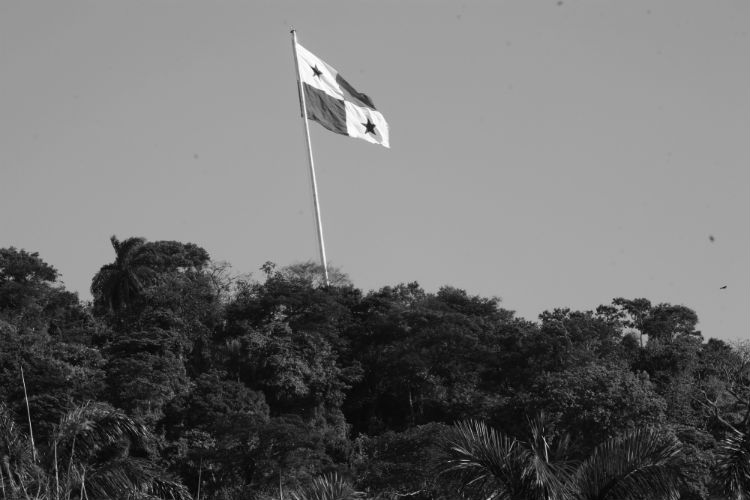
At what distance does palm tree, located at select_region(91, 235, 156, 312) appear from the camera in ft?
152

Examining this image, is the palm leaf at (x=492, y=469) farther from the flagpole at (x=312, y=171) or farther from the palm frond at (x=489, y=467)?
the flagpole at (x=312, y=171)

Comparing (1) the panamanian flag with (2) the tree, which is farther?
(1) the panamanian flag

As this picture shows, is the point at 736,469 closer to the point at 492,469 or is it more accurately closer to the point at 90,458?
the point at 492,469

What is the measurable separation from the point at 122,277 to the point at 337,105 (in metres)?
9.91

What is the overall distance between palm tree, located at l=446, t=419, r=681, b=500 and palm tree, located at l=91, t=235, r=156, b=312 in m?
32.1

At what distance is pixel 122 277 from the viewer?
46.7 metres

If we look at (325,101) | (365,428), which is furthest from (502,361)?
(325,101)

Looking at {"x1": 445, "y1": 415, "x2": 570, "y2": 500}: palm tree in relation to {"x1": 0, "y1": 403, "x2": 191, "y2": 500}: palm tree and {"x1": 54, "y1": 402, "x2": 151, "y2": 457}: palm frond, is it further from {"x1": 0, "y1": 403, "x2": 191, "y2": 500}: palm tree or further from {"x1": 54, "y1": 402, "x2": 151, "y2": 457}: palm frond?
{"x1": 54, "y1": 402, "x2": 151, "y2": 457}: palm frond

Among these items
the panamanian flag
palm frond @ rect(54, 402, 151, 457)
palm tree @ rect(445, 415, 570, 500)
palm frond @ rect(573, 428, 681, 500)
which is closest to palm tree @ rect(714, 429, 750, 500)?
palm frond @ rect(573, 428, 681, 500)

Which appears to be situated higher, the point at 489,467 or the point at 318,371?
the point at 318,371

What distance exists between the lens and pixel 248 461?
110 feet

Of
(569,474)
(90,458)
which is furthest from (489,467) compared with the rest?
(90,458)

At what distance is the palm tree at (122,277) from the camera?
46.3 m

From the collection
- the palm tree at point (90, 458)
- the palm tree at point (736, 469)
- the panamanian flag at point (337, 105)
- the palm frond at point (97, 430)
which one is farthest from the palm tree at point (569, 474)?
the panamanian flag at point (337, 105)
